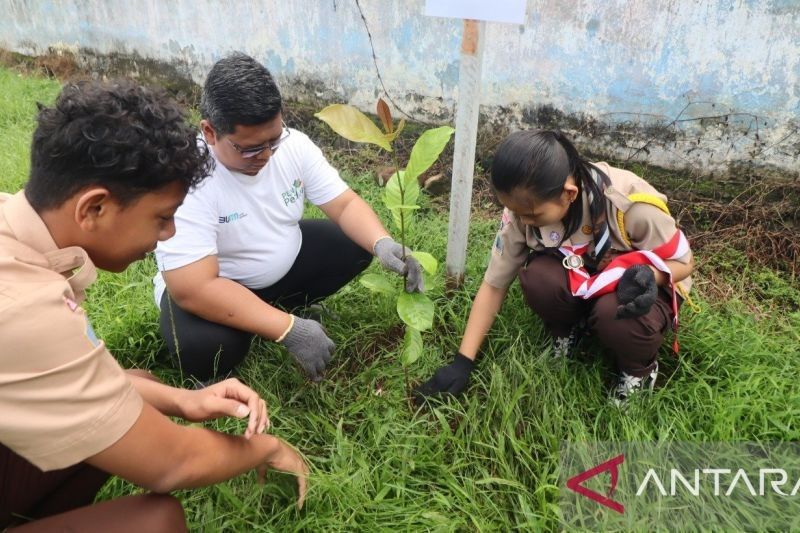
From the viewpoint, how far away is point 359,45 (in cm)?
394

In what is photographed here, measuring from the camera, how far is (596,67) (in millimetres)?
3139

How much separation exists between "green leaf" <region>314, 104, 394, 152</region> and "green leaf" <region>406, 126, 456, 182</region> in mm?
123

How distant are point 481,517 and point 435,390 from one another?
472mm

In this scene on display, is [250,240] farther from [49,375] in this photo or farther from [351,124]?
[49,375]

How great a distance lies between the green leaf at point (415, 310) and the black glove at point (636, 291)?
621 millimetres

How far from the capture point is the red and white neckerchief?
1.81m

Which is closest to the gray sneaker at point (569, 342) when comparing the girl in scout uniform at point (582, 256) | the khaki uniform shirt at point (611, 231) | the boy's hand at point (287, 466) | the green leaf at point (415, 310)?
the girl in scout uniform at point (582, 256)

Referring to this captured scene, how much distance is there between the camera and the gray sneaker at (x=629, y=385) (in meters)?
1.91

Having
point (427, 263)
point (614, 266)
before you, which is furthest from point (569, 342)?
point (427, 263)

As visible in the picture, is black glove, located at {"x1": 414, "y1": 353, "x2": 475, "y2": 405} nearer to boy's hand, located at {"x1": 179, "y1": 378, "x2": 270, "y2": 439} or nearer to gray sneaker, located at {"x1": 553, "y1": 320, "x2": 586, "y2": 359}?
gray sneaker, located at {"x1": 553, "y1": 320, "x2": 586, "y2": 359}

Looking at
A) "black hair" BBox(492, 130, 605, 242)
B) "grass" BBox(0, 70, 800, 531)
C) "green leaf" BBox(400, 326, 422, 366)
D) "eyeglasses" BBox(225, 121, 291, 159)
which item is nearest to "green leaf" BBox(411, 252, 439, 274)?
"green leaf" BBox(400, 326, 422, 366)

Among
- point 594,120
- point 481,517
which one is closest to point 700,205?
point 594,120

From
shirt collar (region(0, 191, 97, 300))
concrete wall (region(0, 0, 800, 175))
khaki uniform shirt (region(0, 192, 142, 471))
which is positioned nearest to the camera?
khaki uniform shirt (region(0, 192, 142, 471))

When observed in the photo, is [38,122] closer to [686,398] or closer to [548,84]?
[686,398]
